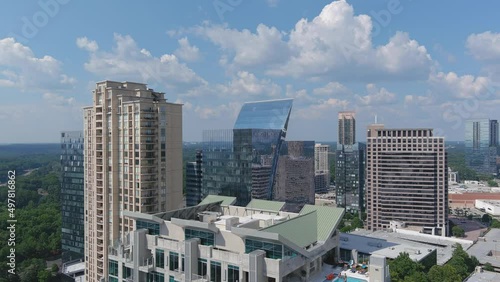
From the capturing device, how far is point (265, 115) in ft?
223

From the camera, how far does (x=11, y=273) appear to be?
40438mm

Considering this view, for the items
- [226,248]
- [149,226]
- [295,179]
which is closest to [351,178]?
[295,179]

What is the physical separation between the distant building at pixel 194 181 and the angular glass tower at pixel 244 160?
492 cm

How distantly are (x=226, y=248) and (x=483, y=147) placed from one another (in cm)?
15069

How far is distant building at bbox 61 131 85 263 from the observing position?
48875 mm

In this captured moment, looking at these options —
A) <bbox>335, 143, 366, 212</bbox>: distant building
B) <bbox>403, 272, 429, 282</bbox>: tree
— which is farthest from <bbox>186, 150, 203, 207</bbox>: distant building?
<bbox>403, 272, 429, 282</bbox>: tree

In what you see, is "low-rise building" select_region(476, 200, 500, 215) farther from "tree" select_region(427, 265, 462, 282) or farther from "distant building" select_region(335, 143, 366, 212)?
"tree" select_region(427, 265, 462, 282)

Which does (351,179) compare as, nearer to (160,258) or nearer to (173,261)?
(160,258)

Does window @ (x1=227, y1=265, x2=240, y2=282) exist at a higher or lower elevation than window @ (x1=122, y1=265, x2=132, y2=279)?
higher

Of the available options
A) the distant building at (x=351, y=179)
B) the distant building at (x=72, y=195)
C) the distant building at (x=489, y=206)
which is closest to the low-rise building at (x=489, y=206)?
the distant building at (x=489, y=206)

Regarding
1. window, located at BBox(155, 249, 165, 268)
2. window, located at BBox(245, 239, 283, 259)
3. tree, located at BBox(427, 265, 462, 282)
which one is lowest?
tree, located at BBox(427, 265, 462, 282)

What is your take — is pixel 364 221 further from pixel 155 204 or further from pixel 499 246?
pixel 155 204

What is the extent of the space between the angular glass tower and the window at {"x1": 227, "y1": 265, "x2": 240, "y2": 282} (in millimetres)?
39807

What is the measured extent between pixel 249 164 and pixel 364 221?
31.1 metres
